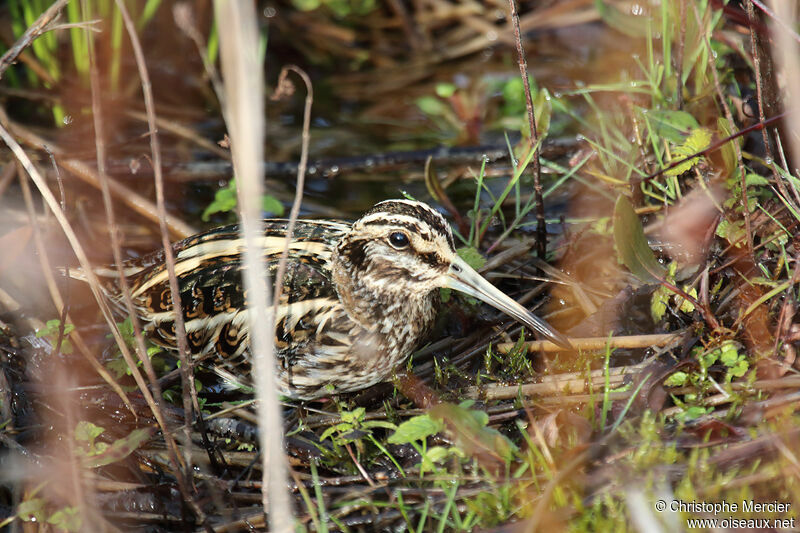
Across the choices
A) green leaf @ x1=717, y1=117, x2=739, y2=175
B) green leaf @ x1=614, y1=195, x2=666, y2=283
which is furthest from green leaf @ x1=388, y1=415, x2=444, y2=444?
green leaf @ x1=717, y1=117, x2=739, y2=175

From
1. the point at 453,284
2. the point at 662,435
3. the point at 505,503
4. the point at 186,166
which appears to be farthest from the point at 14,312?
the point at 662,435

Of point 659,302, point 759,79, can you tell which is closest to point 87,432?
point 659,302

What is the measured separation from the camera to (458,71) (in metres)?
5.91

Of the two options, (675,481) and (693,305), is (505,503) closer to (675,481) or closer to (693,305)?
(675,481)

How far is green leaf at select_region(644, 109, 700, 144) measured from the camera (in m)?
3.62

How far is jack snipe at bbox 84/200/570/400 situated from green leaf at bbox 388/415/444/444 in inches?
20.9

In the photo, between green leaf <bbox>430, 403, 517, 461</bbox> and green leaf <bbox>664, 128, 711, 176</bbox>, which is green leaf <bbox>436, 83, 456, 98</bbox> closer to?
green leaf <bbox>664, 128, 711, 176</bbox>

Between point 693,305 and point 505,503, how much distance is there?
115 cm

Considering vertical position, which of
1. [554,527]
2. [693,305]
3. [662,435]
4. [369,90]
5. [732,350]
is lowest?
[554,527]

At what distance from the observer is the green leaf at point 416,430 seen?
2.89 meters

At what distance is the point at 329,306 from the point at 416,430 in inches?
30.4

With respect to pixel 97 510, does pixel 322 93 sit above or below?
above

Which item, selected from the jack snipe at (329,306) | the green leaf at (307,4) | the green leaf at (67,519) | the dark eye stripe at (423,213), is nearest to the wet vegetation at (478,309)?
the green leaf at (67,519)

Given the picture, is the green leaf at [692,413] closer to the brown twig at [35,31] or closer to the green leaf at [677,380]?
the green leaf at [677,380]
